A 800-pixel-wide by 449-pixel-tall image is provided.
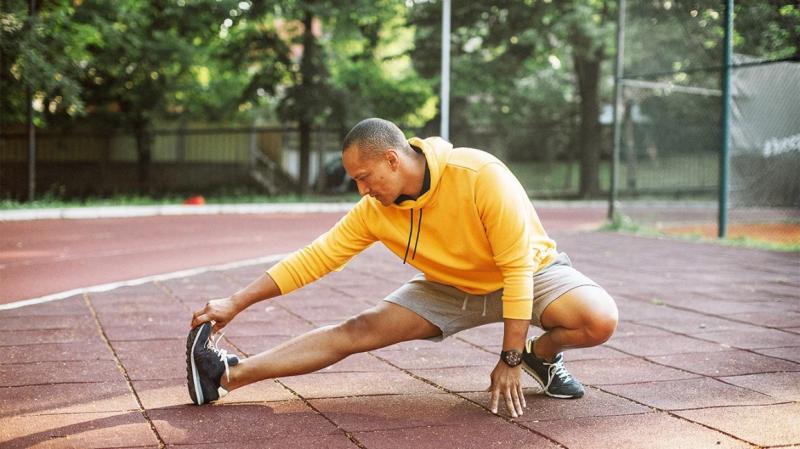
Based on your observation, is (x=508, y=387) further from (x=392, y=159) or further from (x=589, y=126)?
(x=589, y=126)

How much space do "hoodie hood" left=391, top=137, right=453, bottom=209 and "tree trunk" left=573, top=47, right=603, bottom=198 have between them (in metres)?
21.0

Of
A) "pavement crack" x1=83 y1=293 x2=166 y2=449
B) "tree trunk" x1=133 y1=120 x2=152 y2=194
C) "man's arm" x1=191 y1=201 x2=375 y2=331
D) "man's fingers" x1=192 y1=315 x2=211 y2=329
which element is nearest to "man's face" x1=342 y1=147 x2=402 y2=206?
"man's arm" x1=191 y1=201 x2=375 y2=331

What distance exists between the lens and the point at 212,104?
78.1 ft

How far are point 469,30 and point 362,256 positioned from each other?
14.2 metres

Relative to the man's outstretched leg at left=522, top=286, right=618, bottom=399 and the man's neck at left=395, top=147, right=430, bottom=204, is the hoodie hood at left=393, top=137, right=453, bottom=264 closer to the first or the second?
the man's neck at left=395, top=147, right=430, bottom=204

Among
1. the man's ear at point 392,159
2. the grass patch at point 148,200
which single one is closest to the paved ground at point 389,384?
the man's ear at point 392,159

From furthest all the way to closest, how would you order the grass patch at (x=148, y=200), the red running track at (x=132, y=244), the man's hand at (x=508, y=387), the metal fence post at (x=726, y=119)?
the grass patch at (x=148, y=200) < the metal fence post at (x=726, y=119) < the red running track at (x=132, y=244) < the man's hand at (x=508, y=387)

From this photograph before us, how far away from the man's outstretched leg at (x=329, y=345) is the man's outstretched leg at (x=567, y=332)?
48 centimetres

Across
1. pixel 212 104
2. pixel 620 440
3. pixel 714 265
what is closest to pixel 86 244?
pixel 714 265

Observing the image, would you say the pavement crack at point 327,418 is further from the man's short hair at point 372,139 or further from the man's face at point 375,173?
the man's short hair at point 372,139

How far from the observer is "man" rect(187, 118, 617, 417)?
365 cm

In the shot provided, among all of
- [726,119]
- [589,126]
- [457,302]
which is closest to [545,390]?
[457,302]

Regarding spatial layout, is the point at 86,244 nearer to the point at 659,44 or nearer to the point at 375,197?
the point at 375,197

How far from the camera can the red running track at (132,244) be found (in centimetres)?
833
